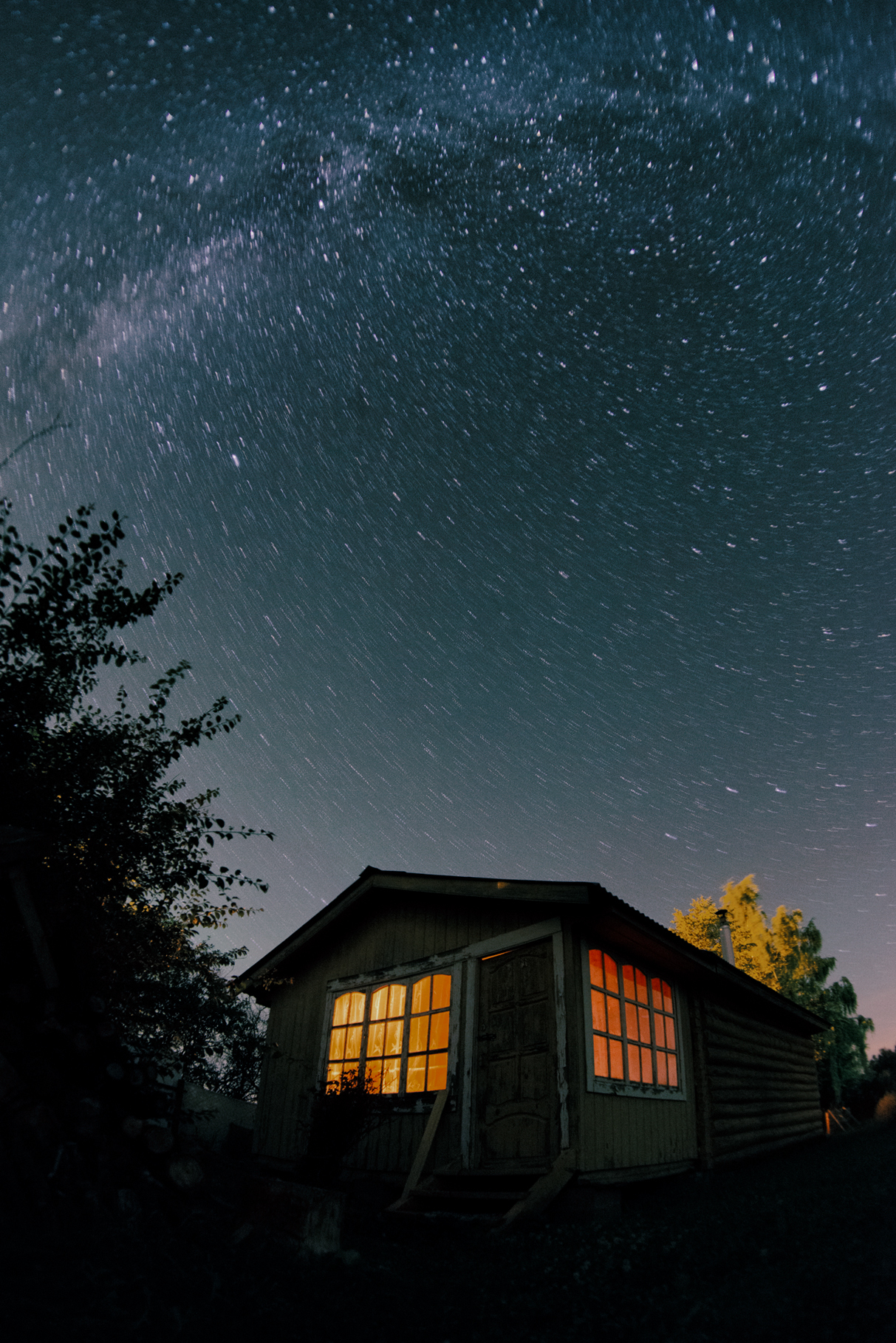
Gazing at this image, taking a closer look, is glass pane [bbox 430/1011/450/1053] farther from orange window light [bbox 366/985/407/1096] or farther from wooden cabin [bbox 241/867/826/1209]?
orange window light [bbox 366/985/407/1096]

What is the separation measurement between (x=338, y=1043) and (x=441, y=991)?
2.42 metres

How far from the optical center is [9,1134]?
442cm

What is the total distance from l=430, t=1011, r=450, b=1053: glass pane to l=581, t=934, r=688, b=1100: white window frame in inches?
80.8

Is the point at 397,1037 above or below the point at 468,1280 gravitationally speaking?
above

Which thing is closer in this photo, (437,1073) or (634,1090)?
(634,1090)

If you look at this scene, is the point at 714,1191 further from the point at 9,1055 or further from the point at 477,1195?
the point at 9,1055

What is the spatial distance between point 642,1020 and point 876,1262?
4981 millimetres

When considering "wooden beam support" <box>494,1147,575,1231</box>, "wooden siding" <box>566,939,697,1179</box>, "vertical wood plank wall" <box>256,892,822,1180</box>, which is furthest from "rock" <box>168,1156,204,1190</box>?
"wooden siding" <box>566,939,697,1179</box>

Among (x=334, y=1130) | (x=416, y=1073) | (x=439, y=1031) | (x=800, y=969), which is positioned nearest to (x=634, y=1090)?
(x=439, y=1031)

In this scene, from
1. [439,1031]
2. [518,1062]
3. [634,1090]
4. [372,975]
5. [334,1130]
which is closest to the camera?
[334,1130]

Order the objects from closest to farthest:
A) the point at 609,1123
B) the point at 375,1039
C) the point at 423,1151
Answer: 1. the point at 609,1123
2. the point at 423,1151
3. the point at 375,1039

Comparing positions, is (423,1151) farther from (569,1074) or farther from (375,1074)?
(569,1074)

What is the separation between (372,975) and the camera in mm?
10562

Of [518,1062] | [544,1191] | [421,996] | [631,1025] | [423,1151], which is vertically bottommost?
[544,1191]
